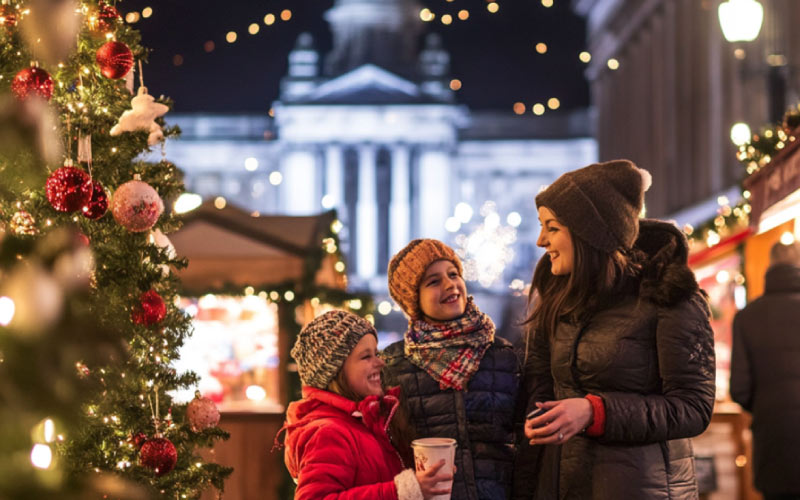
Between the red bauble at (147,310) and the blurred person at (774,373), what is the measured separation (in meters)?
3.08

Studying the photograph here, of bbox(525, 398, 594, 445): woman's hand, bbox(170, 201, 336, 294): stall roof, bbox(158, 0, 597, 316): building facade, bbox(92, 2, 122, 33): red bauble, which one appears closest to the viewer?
bbox(525, 398, 594, 445): woman's hand

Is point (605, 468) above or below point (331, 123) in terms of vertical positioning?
below

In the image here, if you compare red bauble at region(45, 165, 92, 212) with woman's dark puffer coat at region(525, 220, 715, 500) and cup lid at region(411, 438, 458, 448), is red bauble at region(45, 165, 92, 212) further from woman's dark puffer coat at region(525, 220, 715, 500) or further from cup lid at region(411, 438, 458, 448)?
woman's dark puffer coat at region(525, 220, 715, 500)

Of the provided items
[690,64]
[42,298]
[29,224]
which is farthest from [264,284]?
[690,64]

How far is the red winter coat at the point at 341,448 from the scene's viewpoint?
2148 millimetres

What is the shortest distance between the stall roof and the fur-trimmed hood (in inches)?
212

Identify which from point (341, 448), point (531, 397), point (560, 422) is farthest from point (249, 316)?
point (560, 422)

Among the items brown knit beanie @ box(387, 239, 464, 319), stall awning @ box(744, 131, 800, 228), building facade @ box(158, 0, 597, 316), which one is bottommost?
brown knit beanie @ box(387, 239, 464, 319)

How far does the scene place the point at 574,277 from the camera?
2.22 metres

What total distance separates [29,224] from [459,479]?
A: 1.32m

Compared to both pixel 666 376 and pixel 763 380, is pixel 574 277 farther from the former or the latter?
pixel 763 380

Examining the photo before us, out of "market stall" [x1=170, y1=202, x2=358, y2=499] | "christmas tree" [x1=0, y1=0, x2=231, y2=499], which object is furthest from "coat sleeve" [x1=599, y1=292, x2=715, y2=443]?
"market stall" [x1=170, y1=202, x2=358, y2=499]

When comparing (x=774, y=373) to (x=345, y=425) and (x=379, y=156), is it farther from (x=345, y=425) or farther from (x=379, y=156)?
(x=379, y=156)

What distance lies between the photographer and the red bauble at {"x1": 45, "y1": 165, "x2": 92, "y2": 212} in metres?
2.32
